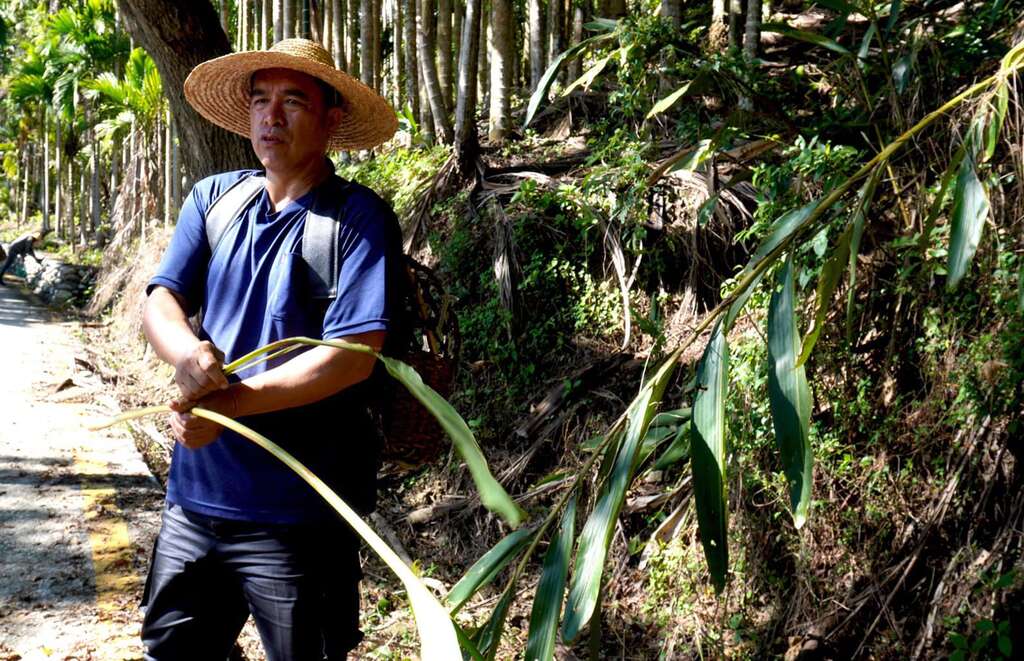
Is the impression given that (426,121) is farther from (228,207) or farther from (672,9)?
(228,207)

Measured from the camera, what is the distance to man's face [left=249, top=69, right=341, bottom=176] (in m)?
2.45

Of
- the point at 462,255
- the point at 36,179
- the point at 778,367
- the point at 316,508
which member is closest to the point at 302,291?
the point at 316,508

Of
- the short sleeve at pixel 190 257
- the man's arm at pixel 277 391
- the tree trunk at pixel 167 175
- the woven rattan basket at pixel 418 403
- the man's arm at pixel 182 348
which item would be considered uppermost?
the short sleeve at pixel 190 257

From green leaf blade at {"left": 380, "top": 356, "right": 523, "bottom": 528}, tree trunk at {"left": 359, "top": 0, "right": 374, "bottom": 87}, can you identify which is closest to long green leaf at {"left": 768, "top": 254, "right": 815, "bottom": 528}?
green leaf blade at {"left": 380, "top": 356, "right": 523, "bottom": 528}

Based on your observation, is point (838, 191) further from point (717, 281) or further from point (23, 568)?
point (23, 568)

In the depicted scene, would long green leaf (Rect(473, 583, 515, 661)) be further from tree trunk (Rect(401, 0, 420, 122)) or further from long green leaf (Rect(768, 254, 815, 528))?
tree trunk (Rect(401, 0, 420, 122))

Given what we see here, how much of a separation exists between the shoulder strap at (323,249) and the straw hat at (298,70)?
44 cm

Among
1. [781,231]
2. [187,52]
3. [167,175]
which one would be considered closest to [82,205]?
[167,175]

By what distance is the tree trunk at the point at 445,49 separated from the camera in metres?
8.60

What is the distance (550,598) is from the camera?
1963 millimetres

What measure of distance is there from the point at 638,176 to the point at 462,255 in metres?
1.75

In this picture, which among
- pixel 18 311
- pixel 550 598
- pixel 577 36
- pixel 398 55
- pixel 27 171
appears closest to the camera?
pixel 550 598

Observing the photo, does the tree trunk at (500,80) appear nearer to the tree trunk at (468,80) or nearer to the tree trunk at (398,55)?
the tree trunk at (468,80)

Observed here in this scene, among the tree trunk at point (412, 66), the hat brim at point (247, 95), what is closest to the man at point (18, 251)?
the tree trunk at point (412, 66)
